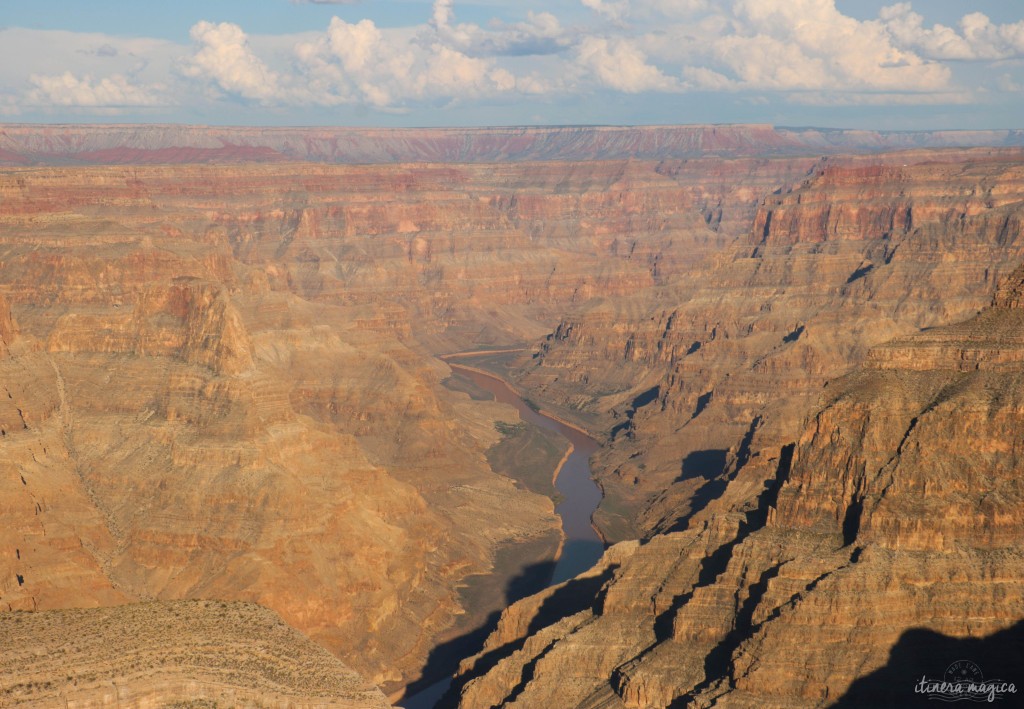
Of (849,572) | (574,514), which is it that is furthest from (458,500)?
(849,572)

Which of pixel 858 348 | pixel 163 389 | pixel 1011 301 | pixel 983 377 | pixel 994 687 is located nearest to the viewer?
pixel 994 687

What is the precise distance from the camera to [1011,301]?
85562mm

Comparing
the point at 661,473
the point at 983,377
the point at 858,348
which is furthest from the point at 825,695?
the point at 858,348

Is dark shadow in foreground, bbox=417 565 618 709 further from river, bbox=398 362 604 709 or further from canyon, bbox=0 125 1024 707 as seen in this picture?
river, bbox=398 362 604 709

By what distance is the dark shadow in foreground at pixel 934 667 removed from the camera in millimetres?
66875

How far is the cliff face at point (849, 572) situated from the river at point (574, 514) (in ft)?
50.6

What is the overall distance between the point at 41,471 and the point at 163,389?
1414 cm

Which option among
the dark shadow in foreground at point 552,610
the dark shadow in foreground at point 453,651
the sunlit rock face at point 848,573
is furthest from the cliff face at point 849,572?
the dark shadow in foreground at point 453,651

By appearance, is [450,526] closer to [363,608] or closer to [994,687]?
[363,608]

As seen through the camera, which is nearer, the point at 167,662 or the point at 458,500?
the point at 167,662

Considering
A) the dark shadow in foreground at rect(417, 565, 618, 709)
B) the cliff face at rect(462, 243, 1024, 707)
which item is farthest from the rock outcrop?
the dark shadow in foreground at rect(417, 565, 618, 709)

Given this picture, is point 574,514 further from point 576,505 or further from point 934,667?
point 934,667

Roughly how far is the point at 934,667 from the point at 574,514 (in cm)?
7894

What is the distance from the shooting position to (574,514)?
146 meters
